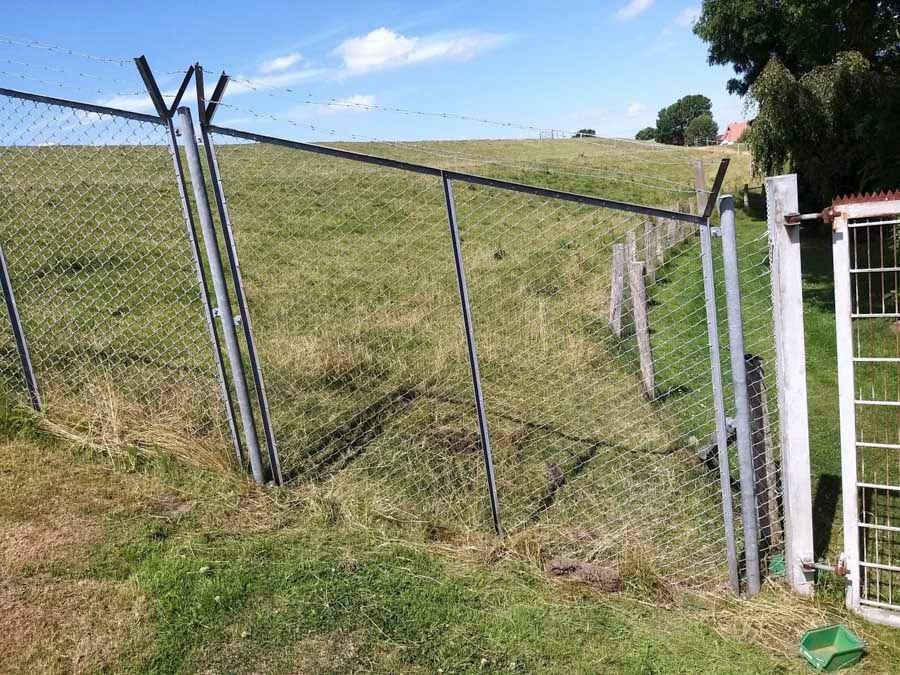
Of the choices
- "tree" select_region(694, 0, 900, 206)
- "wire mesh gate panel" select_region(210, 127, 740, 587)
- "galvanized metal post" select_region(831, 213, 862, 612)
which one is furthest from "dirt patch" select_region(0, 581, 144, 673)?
"tree" select_region(694, 0, 900, 206)

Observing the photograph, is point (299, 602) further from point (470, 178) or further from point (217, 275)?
point (470, 178)

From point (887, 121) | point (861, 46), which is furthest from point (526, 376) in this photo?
point (861, 46)

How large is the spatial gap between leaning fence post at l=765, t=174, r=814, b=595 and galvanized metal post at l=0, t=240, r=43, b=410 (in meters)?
4.44

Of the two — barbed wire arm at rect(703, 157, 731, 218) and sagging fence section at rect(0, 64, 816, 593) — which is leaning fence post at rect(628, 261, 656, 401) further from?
barbed wire arm at rect(703, 157, 731, 218)

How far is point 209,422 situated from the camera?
14.6 feet

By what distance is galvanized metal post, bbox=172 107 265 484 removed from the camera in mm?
3459

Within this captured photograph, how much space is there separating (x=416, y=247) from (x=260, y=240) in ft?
10.1

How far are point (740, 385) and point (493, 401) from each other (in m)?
2.92

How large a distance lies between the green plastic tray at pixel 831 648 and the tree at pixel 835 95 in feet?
29.8

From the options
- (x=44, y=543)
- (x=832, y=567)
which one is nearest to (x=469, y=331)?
(x=832, y=567)

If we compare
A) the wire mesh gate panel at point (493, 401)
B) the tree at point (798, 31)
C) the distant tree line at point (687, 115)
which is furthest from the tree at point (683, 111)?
the wire mesh gate panel at point (493, 401)

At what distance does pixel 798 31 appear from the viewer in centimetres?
1198

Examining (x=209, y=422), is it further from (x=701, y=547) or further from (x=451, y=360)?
(x=701, y=547)

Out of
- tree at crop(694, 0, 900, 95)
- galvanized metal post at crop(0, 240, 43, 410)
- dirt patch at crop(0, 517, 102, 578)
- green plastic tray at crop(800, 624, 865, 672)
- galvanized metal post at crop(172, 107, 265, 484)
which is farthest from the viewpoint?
tree at crop(694, 0, 900, 95)
